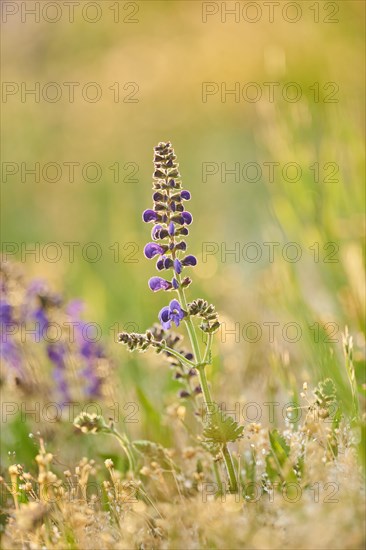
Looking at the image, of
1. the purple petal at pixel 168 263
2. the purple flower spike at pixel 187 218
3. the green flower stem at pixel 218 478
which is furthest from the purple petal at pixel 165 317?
the green flower stem at pixel 218 478

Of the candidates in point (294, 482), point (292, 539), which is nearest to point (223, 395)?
point (294, 482)

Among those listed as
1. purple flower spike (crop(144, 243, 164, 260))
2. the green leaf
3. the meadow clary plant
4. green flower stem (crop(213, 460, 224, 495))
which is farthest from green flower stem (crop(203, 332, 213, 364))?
green flower stem (crop(213, 460, 224, 495))

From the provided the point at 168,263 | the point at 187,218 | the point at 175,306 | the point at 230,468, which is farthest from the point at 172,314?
the point at 230,468

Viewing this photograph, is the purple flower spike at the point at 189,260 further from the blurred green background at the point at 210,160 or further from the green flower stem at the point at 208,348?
the blurred green background at the point at 210,160

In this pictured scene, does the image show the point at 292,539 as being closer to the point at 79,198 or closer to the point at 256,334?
the point at 256,334

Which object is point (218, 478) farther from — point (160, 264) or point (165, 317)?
point (160, 264)

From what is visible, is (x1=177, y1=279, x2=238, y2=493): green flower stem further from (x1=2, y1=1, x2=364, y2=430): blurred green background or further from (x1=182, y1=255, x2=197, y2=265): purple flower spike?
(x1=2, y1=1, x2=364, y2=430): blurred green background
